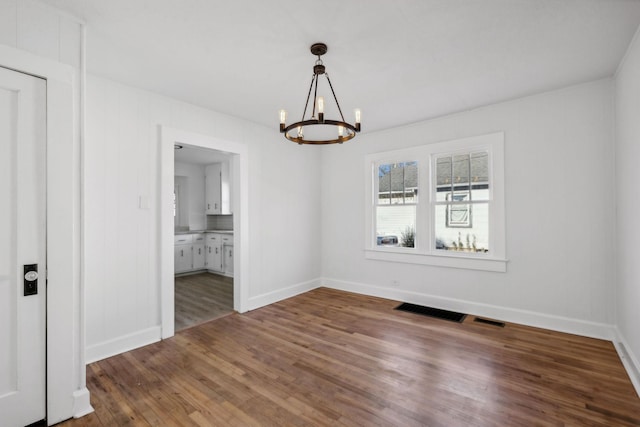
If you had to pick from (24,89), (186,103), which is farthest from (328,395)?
(186,103)

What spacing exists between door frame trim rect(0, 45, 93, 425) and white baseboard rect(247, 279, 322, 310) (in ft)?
7.60

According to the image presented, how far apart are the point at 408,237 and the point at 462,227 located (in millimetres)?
812

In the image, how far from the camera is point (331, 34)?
90.4 inches

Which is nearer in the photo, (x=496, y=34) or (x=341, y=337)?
(x=496, y=34)

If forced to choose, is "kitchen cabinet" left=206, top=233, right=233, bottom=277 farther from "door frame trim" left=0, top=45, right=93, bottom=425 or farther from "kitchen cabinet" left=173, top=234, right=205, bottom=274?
"door frame trim" left=0, top=45, right=93, bottom=425

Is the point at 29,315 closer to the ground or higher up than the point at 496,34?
closer to the ground

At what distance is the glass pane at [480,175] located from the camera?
13.0ft

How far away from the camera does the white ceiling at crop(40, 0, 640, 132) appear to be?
204 cm

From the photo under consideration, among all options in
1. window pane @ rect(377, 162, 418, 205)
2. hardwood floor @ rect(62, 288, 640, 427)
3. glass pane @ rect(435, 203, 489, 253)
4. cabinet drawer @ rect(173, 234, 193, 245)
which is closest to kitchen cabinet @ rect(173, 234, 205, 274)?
cabinet drawer @ rect(173, 234, 193, 245)

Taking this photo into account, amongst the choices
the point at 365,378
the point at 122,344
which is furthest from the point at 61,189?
the point at 365,378

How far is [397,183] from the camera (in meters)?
4.79

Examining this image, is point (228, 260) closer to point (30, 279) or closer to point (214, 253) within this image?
point (214, 253)

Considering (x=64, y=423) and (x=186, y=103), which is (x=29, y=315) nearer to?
(x=64, y=423)

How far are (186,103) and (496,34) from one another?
128 inches
